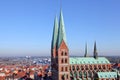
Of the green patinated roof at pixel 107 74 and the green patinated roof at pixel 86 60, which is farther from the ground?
the green patinated roof at pixel 86 60

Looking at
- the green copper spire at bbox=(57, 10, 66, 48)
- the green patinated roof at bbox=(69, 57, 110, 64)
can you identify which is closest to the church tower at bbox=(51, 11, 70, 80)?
the green copper spire at bbox=(57, 10, 66, 48)

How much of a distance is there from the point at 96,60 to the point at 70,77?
1498cm

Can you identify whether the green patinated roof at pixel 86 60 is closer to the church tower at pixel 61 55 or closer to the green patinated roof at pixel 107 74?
the green patinated roof at pixel 107 74

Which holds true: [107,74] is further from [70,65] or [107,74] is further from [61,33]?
[61,33]

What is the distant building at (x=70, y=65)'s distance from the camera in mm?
80250

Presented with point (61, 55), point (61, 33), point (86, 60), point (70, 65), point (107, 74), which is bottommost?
point (107, 74)

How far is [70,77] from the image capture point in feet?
286

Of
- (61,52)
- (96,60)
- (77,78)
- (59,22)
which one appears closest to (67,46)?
(61,52)

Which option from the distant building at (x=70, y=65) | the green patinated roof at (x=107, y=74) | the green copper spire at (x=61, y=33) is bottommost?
the green patinated roof at (x=107, y=74)

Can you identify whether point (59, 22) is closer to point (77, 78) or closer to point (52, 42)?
point (52, 42)

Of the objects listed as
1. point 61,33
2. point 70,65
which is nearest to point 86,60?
point 70,65

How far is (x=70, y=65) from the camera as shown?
91.1m

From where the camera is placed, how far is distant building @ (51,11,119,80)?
80250mm

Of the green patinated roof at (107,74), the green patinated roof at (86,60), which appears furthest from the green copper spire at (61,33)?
the green patinated roof at (107,74)
